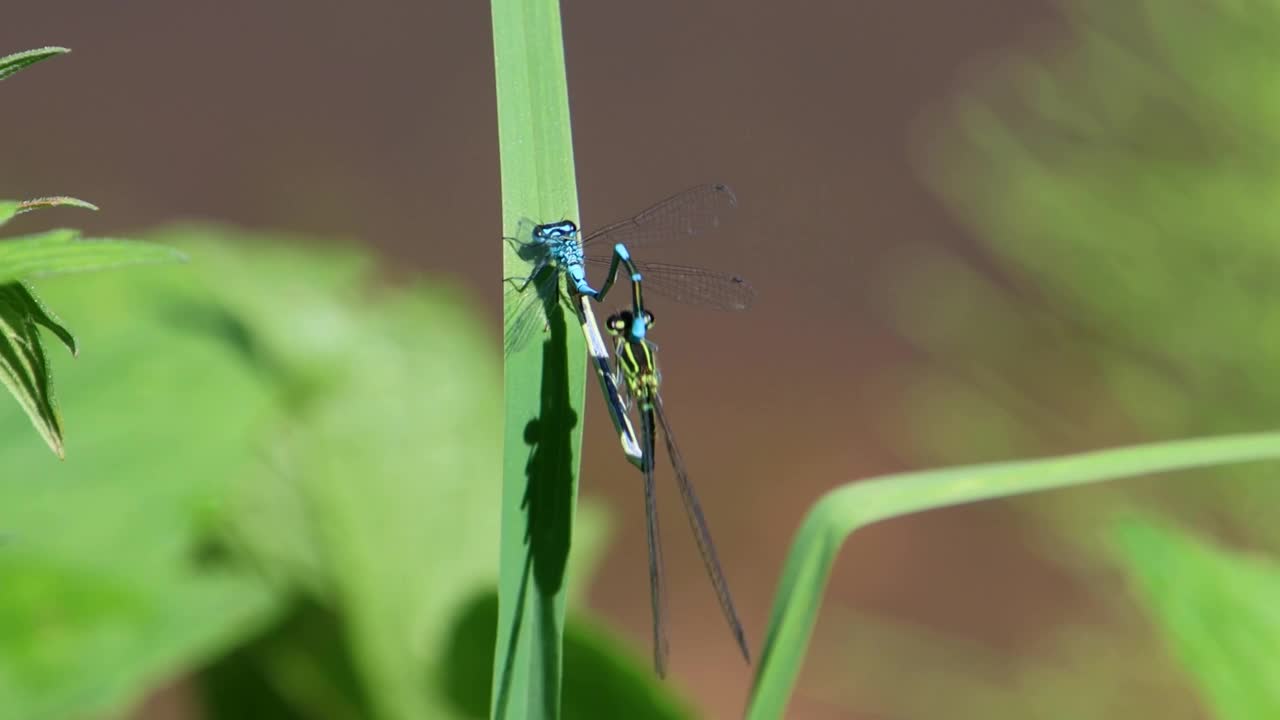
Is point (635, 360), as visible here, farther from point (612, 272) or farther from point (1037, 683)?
point (1037, 683)

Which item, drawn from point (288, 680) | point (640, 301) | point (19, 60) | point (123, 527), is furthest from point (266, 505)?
point (19, 60)

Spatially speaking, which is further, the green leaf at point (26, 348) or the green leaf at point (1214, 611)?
the green leaf at point (1214, 611)

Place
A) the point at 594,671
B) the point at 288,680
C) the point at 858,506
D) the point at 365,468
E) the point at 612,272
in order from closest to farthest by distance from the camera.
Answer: the point at 858,506 → the point at 612,272 → the point at 594,671 → the point at 288,680 → the point at 365,468

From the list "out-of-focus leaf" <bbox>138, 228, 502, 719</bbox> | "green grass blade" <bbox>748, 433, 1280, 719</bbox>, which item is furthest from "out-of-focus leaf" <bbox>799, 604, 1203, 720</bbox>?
"green grass blade" <bbox>748, 433, 1280, 719</bbox>

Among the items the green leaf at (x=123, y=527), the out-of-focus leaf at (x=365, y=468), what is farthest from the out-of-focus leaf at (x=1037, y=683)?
the green leaf at (x=123, y=527)

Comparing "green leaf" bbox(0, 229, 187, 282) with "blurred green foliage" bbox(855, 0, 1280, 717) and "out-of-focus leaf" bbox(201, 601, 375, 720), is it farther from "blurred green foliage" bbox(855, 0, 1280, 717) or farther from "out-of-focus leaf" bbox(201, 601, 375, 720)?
"blurred green foliage" bbox(855, 0, 1280, 717)

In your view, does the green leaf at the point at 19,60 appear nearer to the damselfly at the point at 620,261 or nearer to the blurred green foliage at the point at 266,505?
the damselfly at the point at 620,261
